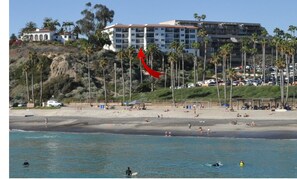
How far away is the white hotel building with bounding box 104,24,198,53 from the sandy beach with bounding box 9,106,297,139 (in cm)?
6274

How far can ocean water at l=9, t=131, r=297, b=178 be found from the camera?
3856 cm

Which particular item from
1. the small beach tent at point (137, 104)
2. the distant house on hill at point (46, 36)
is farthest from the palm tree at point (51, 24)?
the small beach tent at point (137, 104)

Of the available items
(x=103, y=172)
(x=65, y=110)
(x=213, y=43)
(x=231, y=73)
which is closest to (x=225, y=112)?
(x=231, y=73)

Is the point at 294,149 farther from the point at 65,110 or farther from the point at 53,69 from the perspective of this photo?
the point at 53,69

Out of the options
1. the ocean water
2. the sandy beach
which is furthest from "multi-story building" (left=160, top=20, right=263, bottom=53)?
the ocean water

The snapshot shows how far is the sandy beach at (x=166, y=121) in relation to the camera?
61.3m

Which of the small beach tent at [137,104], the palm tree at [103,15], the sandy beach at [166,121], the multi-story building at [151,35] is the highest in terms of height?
the palm tree at [103,15]

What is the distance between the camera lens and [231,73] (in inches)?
3615

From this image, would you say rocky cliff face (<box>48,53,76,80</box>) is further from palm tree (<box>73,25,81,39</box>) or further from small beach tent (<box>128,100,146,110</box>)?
palm tree (<box>73,25,81,39</box>)

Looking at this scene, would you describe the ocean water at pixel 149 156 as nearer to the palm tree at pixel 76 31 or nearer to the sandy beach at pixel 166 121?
the sandy beach at pixel 166 121

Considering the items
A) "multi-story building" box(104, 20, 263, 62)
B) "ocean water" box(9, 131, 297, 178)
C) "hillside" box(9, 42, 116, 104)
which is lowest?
"ocean water" box(9, 131, 297, 178)

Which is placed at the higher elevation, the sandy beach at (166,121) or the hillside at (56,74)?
the hillside at (56,74)

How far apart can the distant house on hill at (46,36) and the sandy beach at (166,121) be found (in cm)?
6837

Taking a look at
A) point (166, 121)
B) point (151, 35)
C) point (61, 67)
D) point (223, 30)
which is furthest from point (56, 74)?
point (223, 30)
